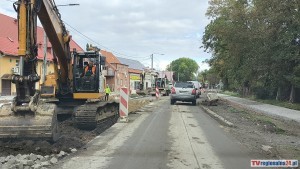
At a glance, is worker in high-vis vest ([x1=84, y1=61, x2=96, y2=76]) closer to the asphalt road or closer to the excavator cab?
the excavator cab

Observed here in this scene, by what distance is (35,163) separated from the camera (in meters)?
8.00

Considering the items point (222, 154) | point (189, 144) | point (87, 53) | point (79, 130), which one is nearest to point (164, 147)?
point (189, 144)

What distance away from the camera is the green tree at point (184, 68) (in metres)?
174

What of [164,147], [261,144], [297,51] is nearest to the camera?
[164,147]

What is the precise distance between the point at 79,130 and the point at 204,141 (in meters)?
5.09

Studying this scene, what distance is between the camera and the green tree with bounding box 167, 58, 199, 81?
174 m

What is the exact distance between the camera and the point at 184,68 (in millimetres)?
176750

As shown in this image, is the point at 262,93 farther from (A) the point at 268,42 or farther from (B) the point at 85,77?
(B) the point at 85,77

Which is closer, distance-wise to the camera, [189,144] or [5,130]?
[5,130]

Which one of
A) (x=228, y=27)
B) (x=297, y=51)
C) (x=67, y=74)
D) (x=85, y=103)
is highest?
(x=228, y=27)

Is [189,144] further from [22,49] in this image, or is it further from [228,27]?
[228,27]

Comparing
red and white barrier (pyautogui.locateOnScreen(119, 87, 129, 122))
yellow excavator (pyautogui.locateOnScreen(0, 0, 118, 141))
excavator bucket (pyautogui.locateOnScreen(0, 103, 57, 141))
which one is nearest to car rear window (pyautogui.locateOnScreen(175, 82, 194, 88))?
yellow excavator (pyautogui.locateOnScreen(0, 0, 118, 141))

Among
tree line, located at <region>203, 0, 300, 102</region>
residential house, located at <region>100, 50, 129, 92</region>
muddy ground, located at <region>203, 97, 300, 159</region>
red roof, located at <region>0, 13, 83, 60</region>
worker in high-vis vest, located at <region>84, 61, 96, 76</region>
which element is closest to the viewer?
muddy ground, located at <region>203, 97, 300, 159</region>

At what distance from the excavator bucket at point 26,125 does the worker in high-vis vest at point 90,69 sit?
644 cm
